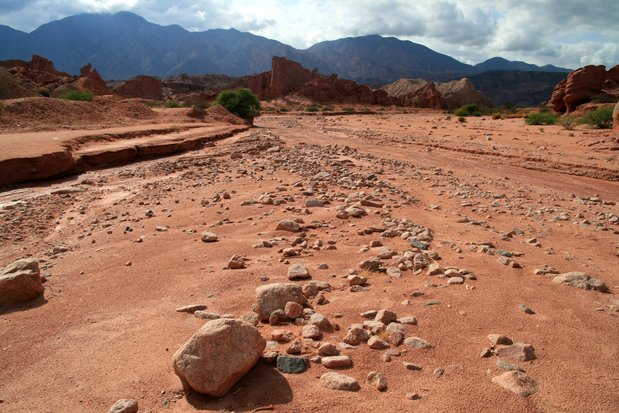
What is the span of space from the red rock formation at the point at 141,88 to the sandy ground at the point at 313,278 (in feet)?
150

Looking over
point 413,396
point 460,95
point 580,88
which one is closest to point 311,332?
point 413,396

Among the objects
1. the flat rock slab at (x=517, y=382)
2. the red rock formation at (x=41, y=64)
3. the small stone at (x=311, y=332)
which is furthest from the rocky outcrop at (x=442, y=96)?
the flat rock slab at (x=517, y=382)

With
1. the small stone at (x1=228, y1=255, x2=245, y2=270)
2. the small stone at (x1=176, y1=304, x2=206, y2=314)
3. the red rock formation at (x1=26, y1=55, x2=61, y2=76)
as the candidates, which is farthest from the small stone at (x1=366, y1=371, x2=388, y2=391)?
the red rock formation at (x1=26, y1=55, x2=61, y2=76)

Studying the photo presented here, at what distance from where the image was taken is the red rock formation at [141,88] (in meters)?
51.1

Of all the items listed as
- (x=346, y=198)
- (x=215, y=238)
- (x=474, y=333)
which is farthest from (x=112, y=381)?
(x=346, y=198)

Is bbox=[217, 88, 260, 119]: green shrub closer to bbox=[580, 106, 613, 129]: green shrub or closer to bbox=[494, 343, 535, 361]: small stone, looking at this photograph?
bbox=[580, 106, 613, 129]: green shrub

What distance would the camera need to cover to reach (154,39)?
154 m

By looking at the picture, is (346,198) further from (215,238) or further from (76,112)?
(76,112)

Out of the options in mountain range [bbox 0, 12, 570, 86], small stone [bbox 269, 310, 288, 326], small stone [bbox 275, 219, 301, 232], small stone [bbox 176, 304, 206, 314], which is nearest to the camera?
small stone [bbox 269, 310, 288, 326]

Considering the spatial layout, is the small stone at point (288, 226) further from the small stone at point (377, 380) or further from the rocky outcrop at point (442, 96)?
the rocky outcrop at point (442, 96)

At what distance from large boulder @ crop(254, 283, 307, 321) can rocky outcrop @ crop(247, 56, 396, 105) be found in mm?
57645

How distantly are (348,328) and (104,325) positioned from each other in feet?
6.00

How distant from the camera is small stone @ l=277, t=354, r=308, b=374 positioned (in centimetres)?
→ 251

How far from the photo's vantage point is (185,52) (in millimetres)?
150125
